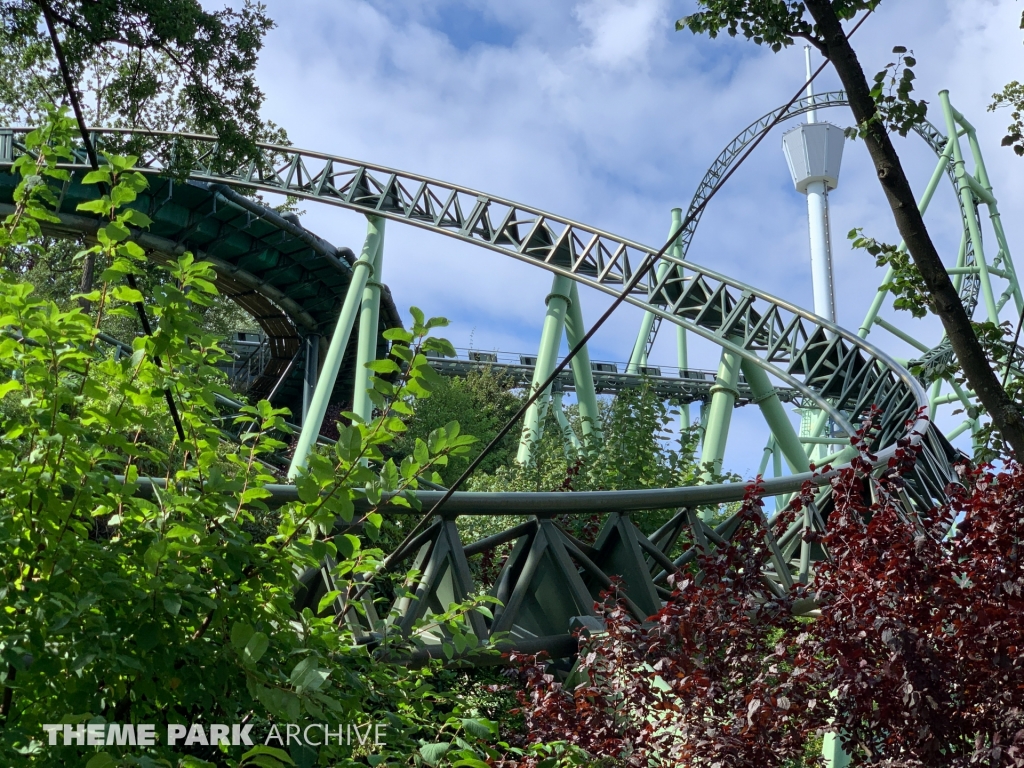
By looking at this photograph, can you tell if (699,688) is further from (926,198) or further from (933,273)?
(926,198)

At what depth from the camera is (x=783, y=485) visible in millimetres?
7797

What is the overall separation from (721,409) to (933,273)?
31.2 feet

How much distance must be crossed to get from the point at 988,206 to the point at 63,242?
769 inches

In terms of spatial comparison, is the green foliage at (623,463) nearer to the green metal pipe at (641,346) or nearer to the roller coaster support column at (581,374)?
the roller coaster support column at (581,374)

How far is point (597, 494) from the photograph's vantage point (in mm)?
6895

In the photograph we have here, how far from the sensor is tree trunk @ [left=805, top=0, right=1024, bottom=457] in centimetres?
430

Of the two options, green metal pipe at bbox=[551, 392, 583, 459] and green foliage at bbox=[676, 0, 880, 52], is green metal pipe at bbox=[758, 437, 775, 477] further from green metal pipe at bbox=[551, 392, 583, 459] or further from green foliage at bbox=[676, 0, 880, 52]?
green foliage at bbox=[676, 0, 880, 52]

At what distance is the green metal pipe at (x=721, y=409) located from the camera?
13312mm

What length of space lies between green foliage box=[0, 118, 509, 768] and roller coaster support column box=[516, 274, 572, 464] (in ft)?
34.0

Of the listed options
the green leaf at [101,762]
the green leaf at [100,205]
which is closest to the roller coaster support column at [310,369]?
the green leaf at [100,205]

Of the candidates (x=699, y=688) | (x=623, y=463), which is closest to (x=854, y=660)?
(x=699, y=688)

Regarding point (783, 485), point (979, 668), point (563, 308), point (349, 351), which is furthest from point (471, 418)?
point (979, 668)

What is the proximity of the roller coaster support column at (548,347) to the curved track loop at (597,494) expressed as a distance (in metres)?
0.33

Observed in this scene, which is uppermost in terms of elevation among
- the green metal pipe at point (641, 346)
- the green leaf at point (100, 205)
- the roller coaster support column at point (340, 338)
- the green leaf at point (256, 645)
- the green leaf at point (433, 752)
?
the green metal pipe at point (641, 346)
